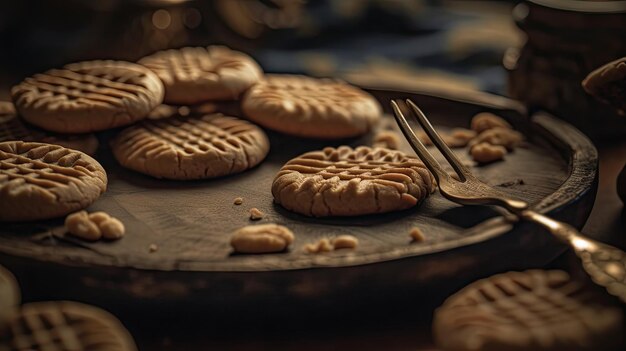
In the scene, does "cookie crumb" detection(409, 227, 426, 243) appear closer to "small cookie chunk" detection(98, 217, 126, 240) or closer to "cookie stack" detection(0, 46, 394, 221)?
"cookie stack" detection(0, 46, 394, 221)

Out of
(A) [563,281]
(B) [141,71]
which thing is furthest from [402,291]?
(B) [141,71]

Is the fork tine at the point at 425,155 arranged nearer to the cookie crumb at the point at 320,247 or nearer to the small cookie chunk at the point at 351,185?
the small cookie chunk at the point at 351,185

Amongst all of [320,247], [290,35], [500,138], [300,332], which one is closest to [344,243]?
[320,247]

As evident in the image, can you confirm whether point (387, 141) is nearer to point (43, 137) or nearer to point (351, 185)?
point (351, 185)

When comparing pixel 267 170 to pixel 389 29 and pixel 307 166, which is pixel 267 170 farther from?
pixel 389 29

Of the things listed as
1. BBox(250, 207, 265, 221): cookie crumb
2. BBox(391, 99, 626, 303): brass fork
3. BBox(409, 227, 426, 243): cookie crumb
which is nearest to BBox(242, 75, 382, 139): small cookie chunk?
BBox(391, 99, 626, 303): brass fork

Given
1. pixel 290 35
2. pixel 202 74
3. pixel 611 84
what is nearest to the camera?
pixel 611 84

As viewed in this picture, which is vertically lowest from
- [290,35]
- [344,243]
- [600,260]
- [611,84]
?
[290,35]

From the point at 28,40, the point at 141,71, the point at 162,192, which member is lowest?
the point at 28,40
